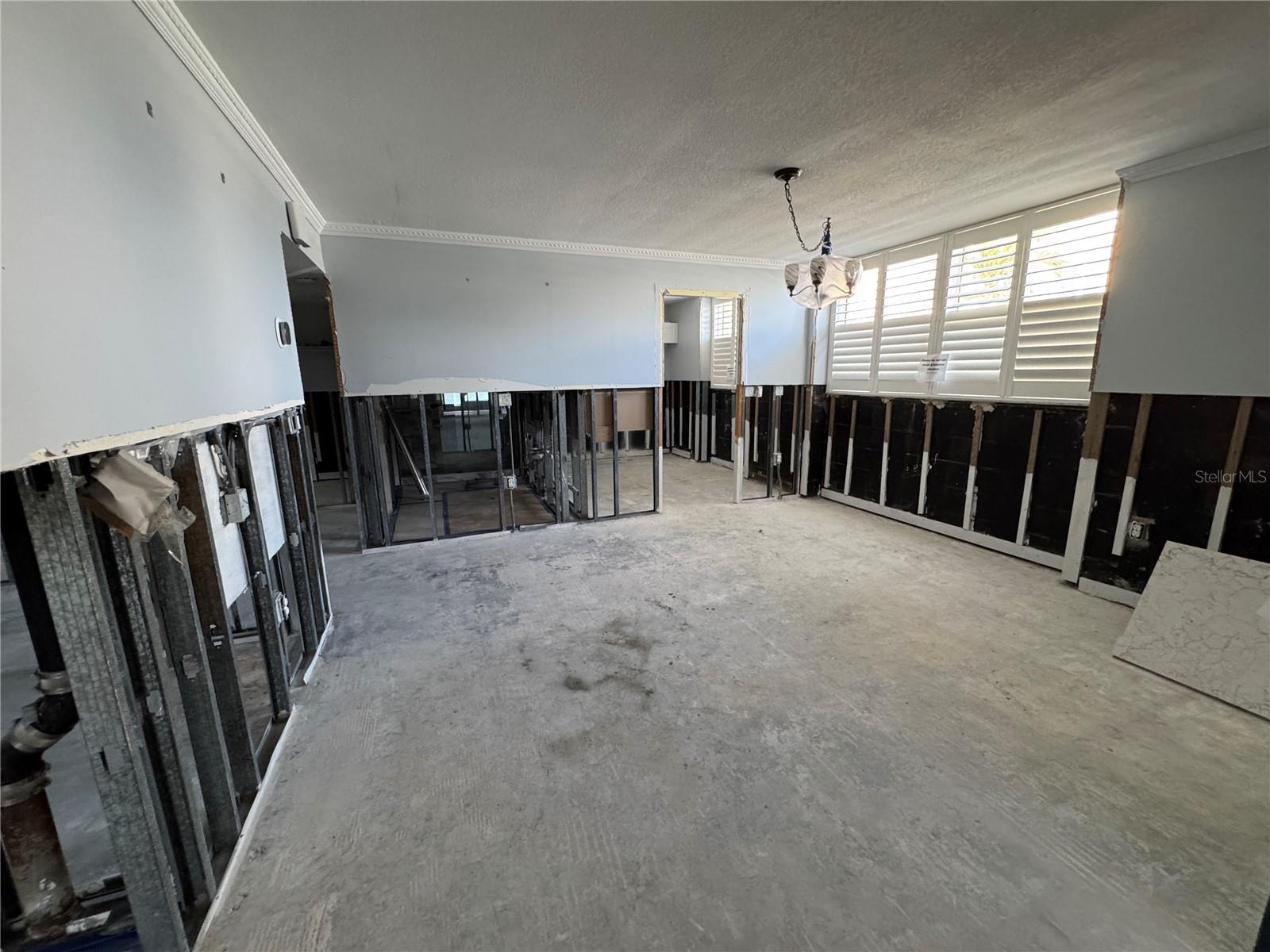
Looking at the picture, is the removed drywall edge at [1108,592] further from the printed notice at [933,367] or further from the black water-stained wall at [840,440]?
the black water-stained wall at [840,440]

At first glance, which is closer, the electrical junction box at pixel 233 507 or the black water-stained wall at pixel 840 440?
the electrical junction box at pixel 233 507

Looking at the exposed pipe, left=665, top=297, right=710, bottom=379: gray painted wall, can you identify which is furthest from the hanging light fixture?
left=665, top=297, right=710, bottom=379: gray painted wall

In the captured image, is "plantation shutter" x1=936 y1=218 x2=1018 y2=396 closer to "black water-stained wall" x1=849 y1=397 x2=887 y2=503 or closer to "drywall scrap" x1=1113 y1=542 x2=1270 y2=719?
"black water-stained wall" x1=849 y1=397 x2=887 y2=503

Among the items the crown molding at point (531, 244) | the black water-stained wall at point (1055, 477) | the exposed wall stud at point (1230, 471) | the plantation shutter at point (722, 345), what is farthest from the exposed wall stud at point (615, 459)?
the exposed wall stud at point (1230, 471)

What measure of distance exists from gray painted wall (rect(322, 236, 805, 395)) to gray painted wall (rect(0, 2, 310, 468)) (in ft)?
6.82

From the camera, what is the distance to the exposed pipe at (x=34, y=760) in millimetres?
1005

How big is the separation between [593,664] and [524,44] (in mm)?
2605

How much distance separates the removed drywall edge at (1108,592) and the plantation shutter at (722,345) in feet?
14.0

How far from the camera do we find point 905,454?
15.3ft

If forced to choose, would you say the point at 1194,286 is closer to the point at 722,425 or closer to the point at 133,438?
the point at 133,438

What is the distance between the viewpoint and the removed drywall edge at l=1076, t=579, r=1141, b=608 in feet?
10.1

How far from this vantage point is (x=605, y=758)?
189 cm

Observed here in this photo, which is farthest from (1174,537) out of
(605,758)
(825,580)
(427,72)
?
(427,72)

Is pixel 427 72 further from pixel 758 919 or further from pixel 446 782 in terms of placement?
pixel 758 919
